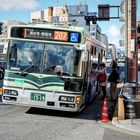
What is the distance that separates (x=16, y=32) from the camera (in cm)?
1316

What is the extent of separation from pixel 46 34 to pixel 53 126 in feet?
11.1

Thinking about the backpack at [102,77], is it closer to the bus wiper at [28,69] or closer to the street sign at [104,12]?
the bus wiper at [28,69]

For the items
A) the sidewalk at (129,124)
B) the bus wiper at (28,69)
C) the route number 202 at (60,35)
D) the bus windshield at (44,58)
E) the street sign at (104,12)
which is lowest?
the sidewalk at (129,124)

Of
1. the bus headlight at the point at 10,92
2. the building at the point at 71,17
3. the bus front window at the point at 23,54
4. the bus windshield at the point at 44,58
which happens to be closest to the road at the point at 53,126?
the bus headlight at the point at 10,92

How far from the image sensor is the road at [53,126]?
9.59m

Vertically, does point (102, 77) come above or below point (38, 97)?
above

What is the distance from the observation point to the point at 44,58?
1282 cm

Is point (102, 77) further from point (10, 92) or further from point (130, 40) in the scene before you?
point (10, 92)

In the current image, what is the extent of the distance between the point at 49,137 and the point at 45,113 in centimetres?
463

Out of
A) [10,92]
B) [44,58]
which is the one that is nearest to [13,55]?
[44,58]

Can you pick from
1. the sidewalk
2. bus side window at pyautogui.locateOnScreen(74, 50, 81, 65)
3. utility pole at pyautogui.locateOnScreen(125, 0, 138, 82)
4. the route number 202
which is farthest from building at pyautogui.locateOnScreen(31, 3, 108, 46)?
the sidewalk

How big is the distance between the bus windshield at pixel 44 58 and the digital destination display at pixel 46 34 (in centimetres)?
21

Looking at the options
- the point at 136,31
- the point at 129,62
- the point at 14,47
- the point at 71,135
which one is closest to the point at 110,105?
the point at 129,62

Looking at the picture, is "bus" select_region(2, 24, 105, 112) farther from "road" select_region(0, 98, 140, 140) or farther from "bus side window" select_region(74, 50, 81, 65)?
"road" select_region(0, 98, 140, 140)
